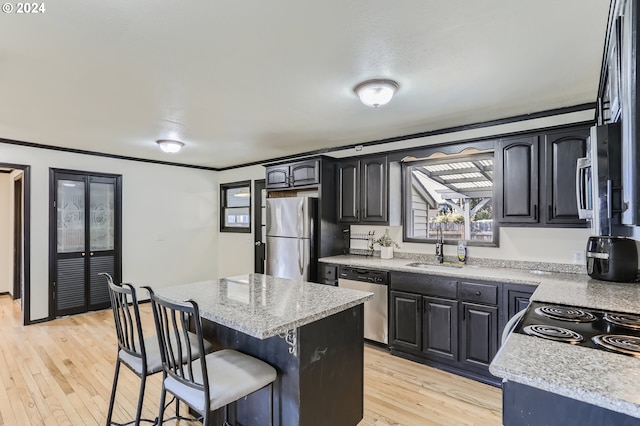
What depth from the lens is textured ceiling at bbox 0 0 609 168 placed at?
5.41 ft

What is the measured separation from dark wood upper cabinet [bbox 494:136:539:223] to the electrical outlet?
1.51ft

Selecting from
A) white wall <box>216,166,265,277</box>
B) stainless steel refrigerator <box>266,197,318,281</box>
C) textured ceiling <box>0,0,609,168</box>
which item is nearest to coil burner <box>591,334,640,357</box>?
textured ceiling <box>0,0,609,168</box>

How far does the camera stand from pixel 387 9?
1613 mm

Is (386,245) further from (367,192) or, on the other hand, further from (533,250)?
(533,250)

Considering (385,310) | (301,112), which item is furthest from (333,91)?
(385,310)

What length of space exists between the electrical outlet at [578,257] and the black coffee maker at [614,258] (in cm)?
45

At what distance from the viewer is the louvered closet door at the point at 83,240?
4645 millimetres

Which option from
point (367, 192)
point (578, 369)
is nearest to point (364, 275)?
point (367, 192)

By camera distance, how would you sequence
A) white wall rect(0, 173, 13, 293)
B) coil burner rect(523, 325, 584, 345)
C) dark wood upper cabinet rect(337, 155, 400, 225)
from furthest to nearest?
white wall rect(0, 173, 13, 293) < dark wood upper cabinet rect(337, 155, 400, 225) < coil burner rect(523, 325, 584, 345)

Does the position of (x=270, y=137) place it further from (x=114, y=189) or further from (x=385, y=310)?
(x=114, y=189)

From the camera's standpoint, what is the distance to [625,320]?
157 centimetres

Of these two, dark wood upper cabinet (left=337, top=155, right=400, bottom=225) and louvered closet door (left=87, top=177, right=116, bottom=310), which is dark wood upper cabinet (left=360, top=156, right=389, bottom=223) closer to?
dark wood upper cabinet (left=337, top=155, right=400, bottom=225)

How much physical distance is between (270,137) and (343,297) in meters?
2.65

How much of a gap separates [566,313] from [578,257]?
1.65 meters
